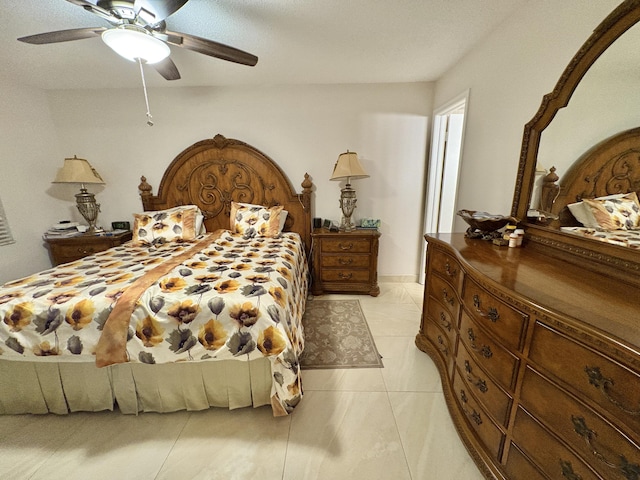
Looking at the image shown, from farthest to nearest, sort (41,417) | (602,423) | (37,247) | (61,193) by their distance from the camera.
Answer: (61,193)
(37,247)
(41,417)
(602,423)

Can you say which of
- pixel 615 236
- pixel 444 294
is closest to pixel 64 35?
pixel 444 294

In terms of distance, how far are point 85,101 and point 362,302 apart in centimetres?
379

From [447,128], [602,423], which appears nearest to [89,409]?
[602,423]

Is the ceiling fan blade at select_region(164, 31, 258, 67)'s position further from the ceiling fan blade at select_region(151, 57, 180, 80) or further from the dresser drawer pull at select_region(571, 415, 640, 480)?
the dresser drawer pull at select_region(571, 415, 640, 480)

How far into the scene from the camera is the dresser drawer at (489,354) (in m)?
0.90

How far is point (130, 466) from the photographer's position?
1.15 metres

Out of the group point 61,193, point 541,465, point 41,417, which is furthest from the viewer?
point 61,193

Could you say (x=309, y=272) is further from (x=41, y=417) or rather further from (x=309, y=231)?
(x=41, y=417)

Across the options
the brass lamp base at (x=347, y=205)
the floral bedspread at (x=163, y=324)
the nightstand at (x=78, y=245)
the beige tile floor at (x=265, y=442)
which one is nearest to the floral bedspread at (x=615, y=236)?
the beige tile floor at (x=265, y=442)

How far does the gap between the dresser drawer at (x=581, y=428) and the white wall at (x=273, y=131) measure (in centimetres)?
232

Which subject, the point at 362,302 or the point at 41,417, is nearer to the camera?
the point at 41,417

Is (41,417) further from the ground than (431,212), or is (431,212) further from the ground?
(431,212)

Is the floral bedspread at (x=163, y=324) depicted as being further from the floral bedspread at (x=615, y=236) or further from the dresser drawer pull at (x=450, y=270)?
the floral bedspread at (x=615, y=236)

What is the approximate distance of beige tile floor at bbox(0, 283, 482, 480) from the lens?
3.69 ft
